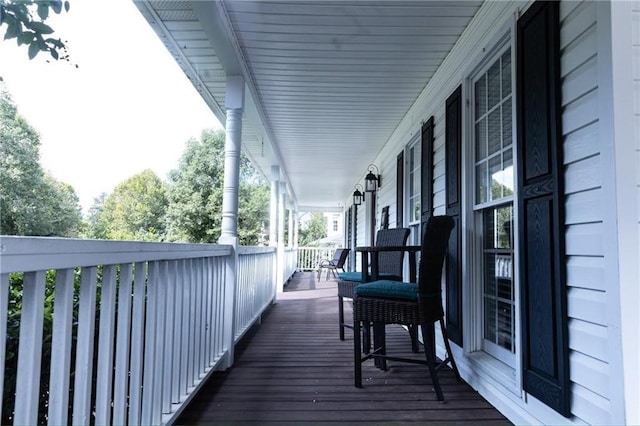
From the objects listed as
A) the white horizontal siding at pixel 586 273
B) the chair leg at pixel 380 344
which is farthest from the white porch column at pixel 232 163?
the white horizontal siding at pixel 586 273

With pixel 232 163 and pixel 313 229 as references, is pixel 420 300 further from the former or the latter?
pixel 313 229

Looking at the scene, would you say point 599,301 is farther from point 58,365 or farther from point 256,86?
point 256,86

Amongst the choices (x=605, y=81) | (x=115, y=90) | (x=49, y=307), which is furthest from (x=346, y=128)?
(x=115, y=90)

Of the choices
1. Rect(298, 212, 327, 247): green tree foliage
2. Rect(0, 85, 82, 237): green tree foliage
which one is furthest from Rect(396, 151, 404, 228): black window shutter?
Rect(298, 212, 327, 247): green tree foliage

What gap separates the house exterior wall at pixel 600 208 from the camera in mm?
1238

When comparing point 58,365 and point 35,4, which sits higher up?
point 35,4

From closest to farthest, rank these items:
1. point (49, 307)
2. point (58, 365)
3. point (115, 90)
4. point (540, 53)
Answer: point (58, 365) < point (49, 307) < point (540, 53) < point (115, 90)

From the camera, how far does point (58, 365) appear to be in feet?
3.10

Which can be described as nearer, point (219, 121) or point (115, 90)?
point (219, 121)

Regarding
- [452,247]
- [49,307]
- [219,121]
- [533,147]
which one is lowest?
[49,307]

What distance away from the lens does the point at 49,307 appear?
144cm

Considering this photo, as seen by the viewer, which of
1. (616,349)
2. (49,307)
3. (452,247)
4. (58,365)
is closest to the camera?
(58,365)

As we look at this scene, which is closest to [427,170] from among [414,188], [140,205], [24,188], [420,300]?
[414,188]

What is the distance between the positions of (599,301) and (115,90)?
8.97 meters
